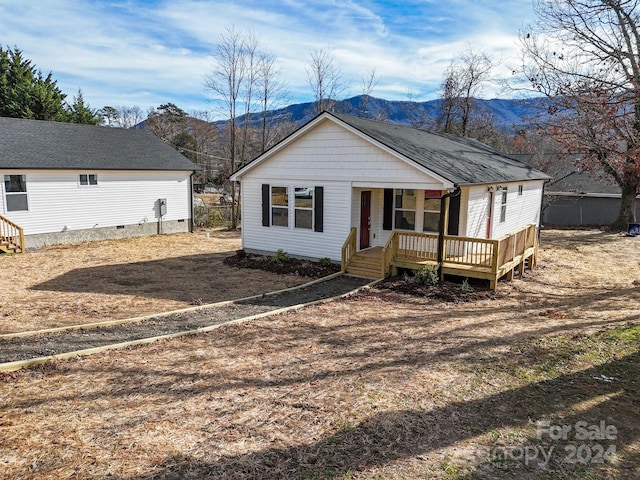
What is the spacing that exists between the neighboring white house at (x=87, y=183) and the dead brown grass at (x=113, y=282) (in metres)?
1.42

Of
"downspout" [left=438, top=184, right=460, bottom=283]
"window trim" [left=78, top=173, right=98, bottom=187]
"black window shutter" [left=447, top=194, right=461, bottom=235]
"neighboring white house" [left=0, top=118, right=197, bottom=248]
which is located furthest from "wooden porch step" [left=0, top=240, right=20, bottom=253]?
"black window shutter" [left=447, top=194, right=461, bottom=235]

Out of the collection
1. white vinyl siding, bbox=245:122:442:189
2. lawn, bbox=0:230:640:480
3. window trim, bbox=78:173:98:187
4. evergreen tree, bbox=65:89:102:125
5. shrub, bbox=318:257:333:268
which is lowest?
shrub, bbox=318:257:333:268

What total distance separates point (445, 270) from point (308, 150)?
591 centimetres

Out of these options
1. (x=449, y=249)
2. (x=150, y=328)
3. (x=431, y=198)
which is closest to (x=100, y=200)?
(x=150, y=328)


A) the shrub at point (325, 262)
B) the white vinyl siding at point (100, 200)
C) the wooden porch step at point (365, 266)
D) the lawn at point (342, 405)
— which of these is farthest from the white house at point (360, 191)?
the white vinyl siding at point (100, 200)

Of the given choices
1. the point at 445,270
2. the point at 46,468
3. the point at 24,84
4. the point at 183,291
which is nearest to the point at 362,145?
the point at 445,270

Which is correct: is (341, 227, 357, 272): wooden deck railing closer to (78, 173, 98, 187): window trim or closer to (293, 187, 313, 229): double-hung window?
(293, 187, 313, 229): double-hung window

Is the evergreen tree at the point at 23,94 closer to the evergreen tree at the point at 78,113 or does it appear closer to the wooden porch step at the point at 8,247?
the evergreen tree at the point at 78,113

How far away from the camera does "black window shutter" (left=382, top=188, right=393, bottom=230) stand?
47.4ft

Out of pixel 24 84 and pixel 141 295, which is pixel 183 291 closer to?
pixel 141 295

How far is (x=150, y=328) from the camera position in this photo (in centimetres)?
822

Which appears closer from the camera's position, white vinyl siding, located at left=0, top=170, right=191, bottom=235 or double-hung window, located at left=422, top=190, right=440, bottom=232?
double-hung window, located at left=422, top=190, right=440, bottom=232

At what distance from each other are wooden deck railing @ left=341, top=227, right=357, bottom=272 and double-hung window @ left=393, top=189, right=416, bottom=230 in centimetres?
187

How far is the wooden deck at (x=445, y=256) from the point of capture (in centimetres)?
1190
